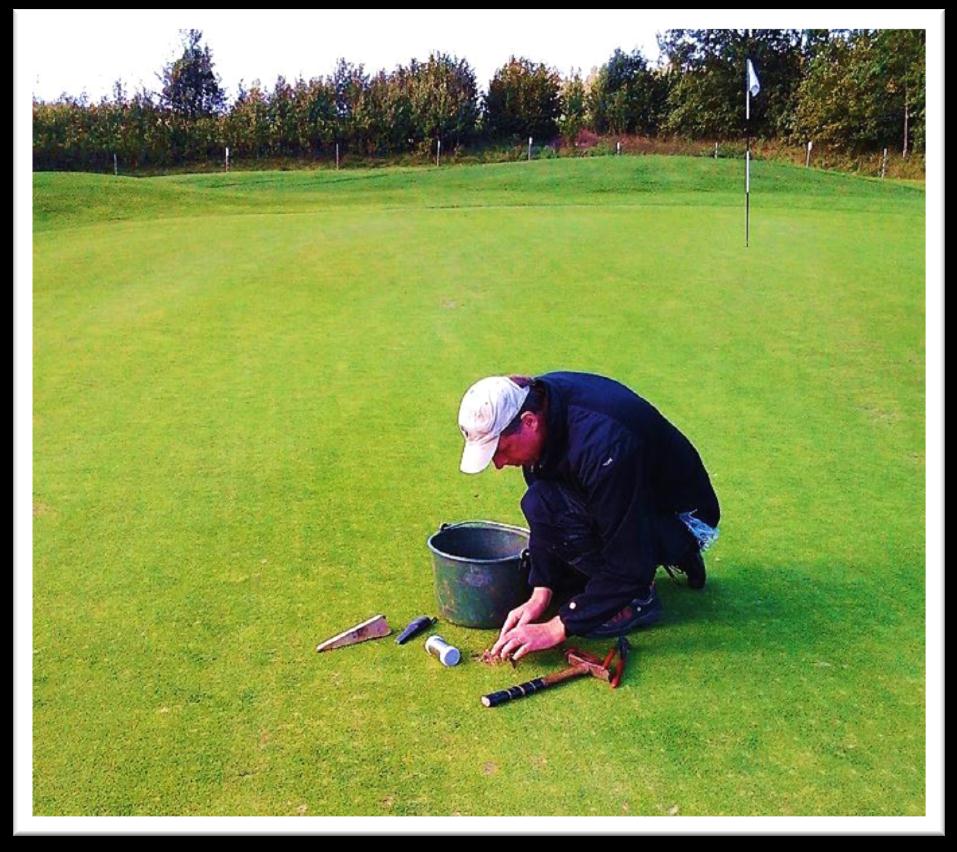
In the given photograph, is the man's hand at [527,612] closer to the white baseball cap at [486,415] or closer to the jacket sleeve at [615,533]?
the jacket sleeve at [615,533]

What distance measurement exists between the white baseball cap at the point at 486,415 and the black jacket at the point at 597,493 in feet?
0.66

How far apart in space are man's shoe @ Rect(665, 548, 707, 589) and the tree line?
76.5 feet

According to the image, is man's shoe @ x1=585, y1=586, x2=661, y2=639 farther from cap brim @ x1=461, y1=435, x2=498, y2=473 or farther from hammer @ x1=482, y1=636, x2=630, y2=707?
cap brim @ x1=461, y1=435, x2=498, y2=473

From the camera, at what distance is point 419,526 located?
15.9ft

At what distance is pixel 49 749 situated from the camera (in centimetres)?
313

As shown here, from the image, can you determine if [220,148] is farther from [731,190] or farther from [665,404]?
[665,404]

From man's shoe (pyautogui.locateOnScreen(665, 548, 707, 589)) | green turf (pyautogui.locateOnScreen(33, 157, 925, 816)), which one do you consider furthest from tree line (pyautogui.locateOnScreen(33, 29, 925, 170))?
man's shoe (pyautogui.locateOnScreen(665, 548, 707, 589))

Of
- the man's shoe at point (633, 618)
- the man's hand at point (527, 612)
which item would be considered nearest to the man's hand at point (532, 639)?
the man's hand at point (527, 612)

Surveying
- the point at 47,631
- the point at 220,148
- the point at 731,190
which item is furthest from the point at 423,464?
the point at 220,148

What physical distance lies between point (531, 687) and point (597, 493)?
27.6 inches

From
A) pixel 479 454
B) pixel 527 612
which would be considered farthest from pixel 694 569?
pixel 479 454

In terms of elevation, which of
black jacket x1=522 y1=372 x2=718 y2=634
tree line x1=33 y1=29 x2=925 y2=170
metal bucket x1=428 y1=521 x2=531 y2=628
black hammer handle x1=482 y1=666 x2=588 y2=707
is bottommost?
black hammer handle x1=482 y1=666 x2=588 y2=707

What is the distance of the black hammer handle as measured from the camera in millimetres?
3361

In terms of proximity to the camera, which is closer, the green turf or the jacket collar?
the green turf
